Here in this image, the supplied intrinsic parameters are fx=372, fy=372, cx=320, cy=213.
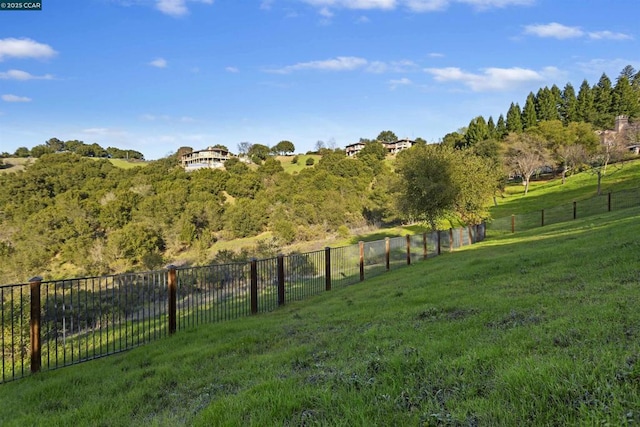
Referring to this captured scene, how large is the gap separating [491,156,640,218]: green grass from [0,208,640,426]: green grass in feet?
125

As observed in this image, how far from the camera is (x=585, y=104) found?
71750 millimetres

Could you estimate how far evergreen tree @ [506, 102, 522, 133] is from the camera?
7485cm

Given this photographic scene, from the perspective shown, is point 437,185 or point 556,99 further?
point 556,99

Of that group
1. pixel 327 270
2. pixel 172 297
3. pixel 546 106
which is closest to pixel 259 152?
pixel 546 106

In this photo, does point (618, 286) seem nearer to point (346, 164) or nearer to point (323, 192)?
point (323, 192)

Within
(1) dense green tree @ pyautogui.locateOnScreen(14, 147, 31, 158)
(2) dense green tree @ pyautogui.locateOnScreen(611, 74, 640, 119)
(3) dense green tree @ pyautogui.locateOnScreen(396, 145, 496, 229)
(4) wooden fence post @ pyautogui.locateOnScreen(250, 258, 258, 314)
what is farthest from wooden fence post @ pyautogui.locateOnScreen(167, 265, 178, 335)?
(1) dense green tree @ pyautogui.locateOnScreen(14, 147, 31, 158)

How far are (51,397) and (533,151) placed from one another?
62.4m

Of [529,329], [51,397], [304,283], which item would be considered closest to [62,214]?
[304,283]

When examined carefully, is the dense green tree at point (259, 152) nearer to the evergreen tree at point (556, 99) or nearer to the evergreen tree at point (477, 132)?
the evergreen tree at point (477, 132)

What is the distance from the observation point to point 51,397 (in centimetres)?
438

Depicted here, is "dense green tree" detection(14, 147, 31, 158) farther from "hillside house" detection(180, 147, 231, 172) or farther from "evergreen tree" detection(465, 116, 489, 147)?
"evergreen tree" detection(465, 116, 489, 147)

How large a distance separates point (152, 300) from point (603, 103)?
87371mm

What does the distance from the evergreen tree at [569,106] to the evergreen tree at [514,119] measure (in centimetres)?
796

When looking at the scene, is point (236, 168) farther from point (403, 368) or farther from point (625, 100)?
point (625, 100)
